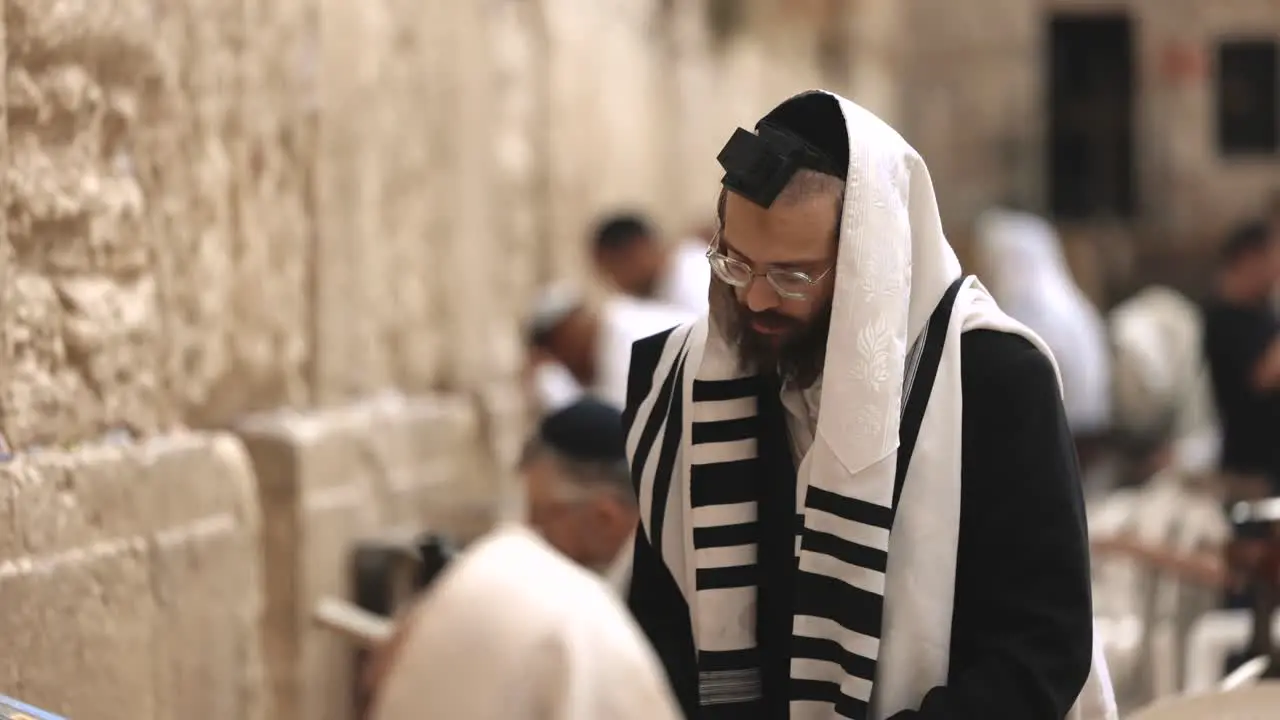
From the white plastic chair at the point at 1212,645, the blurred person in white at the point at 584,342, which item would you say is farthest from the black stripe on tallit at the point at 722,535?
the blurred person in white at the point at 584,342

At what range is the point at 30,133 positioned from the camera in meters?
3.20

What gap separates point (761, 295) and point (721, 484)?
0.85ft

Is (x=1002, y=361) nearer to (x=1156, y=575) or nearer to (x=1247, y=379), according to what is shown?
(x=1156, y=575)

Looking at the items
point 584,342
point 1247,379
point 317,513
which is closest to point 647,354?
point 317,513

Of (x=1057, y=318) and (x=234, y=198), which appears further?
(x=1057, y=318)

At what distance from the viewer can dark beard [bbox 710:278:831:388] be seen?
2143 millimetres

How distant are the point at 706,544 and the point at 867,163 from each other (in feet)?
1.60

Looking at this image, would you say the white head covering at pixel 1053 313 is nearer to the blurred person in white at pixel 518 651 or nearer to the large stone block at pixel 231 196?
the large stone block at pixel 231 196

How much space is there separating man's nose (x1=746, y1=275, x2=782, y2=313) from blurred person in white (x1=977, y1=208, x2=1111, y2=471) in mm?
5499

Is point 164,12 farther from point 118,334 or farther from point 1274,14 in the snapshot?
point 1274,14

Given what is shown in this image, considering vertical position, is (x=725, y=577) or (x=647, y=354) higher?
(x=647, y=354)

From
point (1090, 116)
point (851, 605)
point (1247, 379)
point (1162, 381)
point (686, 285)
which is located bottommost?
point (1162, 381)

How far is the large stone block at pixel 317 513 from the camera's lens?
439 centimetres

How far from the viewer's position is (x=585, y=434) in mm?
2734
